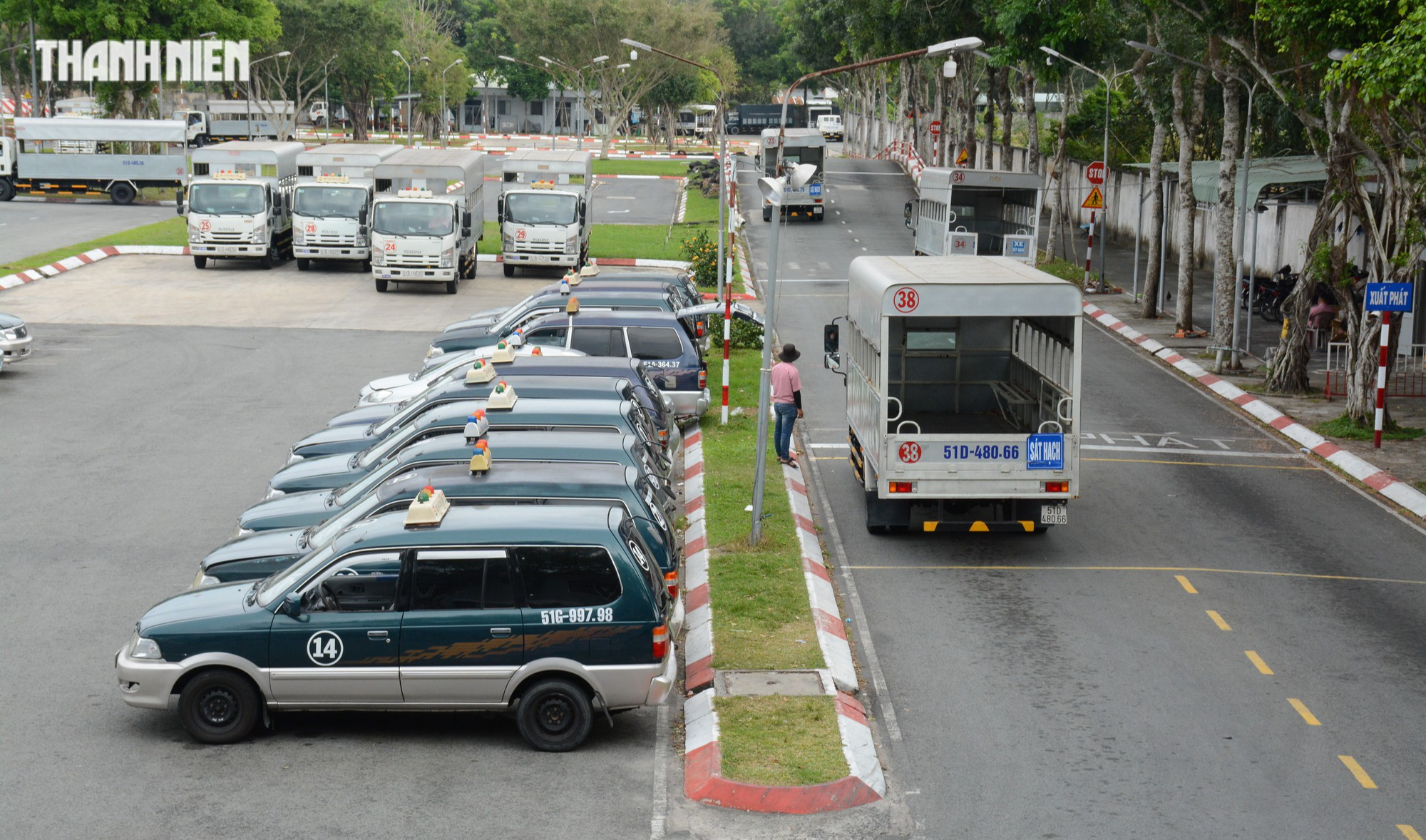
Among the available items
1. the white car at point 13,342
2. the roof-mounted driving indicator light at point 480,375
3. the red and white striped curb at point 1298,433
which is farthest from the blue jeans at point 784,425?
the white car at point 13,342

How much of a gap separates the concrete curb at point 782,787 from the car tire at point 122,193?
172ft

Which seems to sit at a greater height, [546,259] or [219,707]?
[546,259]

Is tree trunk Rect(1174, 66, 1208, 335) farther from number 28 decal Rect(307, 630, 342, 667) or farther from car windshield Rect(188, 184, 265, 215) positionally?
number 28 decal Rect(307, 630, 342, 667)

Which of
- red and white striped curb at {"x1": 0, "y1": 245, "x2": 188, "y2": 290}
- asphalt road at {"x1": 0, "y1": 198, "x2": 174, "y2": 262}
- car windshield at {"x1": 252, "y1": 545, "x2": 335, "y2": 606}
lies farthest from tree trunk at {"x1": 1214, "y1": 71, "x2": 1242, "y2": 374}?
asphalt road at {"x1": 0, "y1": 198, "x2": 174, "y2": 262}

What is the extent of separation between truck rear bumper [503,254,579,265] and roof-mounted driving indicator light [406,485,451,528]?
27.8m

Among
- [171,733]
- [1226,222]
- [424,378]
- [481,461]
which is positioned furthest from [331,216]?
[171,733]

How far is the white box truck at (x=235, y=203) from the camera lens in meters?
38.3

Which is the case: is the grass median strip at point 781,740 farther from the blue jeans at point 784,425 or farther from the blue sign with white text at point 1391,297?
the blue sign with white text at point 1391,297

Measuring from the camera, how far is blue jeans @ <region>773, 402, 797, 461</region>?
62.1ft

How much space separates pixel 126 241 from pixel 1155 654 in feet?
123

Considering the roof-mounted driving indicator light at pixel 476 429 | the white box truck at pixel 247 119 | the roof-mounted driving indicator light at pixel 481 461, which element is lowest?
the roof-mounted driving indicator light at pixel 481 461

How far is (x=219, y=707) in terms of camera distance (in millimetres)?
10500

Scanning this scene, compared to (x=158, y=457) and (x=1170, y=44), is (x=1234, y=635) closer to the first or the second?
(x=158, y=457)

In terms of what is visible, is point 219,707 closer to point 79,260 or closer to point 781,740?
point 781,740
